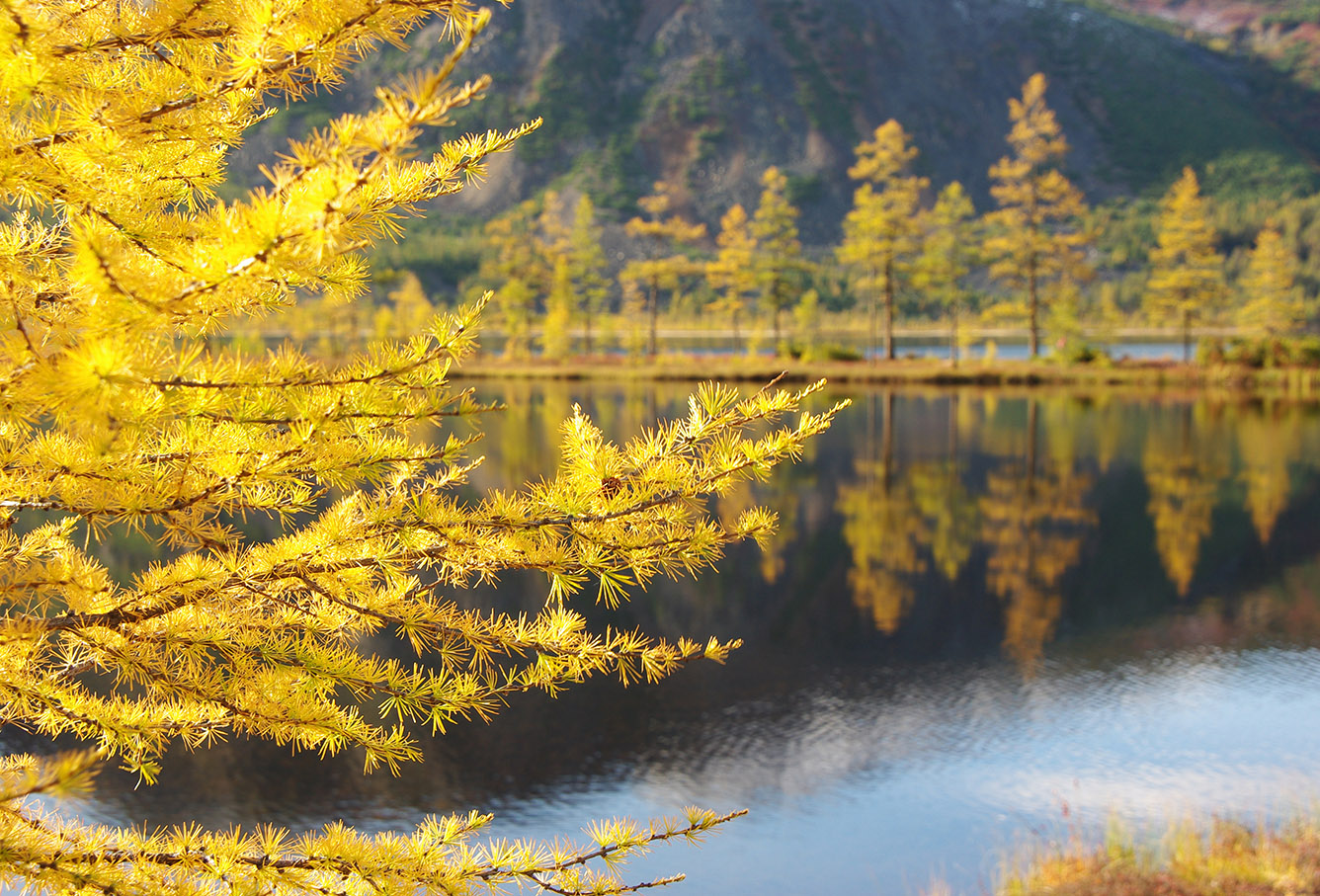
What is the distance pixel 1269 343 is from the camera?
36375mm

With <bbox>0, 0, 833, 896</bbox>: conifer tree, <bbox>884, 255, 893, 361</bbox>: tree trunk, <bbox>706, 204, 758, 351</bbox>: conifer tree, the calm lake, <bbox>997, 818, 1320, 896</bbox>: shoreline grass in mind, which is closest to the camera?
<bbox>0, 0, 833, 896</bbox>: conifer tree

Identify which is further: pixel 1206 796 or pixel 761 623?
pixel 761 623

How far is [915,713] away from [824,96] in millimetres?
140268

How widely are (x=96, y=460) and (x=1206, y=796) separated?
24.7ft

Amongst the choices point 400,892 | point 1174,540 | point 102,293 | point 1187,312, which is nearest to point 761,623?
point 1174,540

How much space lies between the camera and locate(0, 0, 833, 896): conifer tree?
180 cm

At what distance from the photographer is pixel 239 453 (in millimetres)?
2176

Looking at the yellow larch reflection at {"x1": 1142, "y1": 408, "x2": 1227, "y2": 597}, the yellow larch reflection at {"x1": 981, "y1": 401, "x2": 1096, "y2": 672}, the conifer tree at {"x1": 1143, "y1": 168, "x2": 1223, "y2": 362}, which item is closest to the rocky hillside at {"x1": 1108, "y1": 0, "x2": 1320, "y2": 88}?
the conifer tree at {"x1": 1143, "y1": 168, "x2": 1223, "y2": 362}

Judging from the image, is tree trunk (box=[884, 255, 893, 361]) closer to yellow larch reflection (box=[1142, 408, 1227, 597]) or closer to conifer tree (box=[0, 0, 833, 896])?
yellow larch reflection (box=[1142, 408, 1227, 597])

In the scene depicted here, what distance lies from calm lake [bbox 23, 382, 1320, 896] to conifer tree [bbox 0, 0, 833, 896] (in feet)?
15.1

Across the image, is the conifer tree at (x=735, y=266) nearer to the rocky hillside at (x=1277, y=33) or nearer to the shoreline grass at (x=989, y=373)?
the shoreline grass at (x=989, y=373)

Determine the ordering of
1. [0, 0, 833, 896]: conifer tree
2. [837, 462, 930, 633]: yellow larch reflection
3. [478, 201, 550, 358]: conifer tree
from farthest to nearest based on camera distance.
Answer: [478, 201, 550, 358]: conifer tree
[837, 462, 930, 633]: yellow larch reflection
[0, 0, 833, 896]: conifer tree

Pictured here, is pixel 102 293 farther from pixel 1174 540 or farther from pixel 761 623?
pixel 1174 540

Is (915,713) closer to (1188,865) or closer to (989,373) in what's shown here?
(1188,865)
